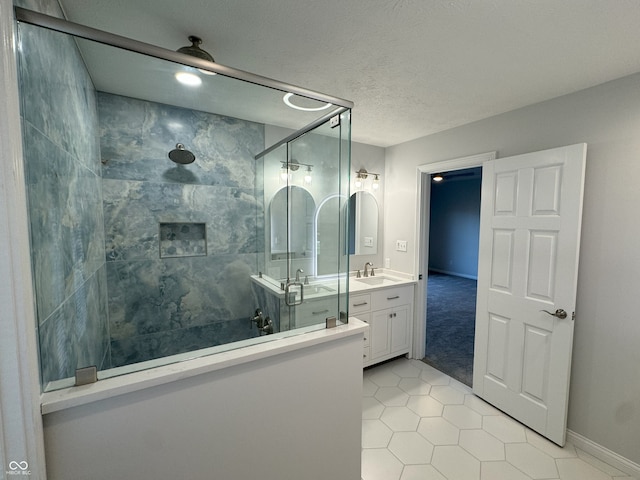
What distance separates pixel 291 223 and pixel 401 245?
1.35m

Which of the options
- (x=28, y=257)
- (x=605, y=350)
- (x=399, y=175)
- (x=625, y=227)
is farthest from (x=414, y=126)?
(x=28, y=257)

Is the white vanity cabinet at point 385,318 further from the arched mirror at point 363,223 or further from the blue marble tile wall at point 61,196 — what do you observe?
the blue marble tile wall at point 61,196

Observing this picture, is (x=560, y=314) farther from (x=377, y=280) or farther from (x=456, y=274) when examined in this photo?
(x=456, y=274)

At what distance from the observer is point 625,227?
5.35 ft

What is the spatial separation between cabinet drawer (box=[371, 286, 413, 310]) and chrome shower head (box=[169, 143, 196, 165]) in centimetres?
206

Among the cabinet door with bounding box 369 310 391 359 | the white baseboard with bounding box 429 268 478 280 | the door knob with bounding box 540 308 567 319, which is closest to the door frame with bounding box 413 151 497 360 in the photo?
the cabinet door with bounding box 369 310 391 359

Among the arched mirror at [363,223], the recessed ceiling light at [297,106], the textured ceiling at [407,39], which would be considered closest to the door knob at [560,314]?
the textured ceiling at [407,39]

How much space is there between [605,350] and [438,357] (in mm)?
1544

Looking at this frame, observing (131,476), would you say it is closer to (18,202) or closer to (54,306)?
(54,306)

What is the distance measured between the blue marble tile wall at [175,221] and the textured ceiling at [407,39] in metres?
0.78

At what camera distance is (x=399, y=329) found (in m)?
2.88

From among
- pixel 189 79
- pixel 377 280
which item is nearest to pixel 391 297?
pixel 377 280

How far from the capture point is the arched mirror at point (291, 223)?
2.41 m

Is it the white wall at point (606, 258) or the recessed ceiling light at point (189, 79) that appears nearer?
the recessed ceiling light at point (189, 79)
